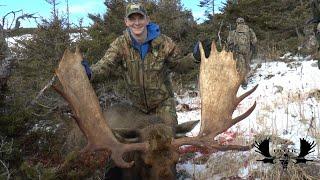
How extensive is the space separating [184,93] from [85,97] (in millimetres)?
9803

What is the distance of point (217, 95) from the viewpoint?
5035 millimetres

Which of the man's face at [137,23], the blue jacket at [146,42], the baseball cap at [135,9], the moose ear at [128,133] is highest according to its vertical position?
the baseball cap at [135,9]

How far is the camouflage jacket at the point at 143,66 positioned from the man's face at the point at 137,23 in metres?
0.16

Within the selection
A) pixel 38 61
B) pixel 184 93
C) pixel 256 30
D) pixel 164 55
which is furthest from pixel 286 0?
pixel 164 55

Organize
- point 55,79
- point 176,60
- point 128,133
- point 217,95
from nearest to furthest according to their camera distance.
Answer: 1. point 217,95
2. point 128,133
3. point 176,60
4. point 55,79

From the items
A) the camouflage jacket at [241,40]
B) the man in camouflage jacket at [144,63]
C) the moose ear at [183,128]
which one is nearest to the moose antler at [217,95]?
the moose ear at [183,128]

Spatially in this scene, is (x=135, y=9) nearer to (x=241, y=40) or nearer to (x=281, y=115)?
(x=281, y=115)

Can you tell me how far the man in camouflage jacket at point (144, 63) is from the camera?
595 cm

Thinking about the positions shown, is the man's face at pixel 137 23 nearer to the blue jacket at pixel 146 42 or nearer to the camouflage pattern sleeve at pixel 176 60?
the blue jacket at pixel 146 42

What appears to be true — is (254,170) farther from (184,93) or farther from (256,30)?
(256,30)

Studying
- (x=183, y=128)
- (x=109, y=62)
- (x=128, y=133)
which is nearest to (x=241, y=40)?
(x=109, y=62)

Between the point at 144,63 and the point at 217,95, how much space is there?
129cm

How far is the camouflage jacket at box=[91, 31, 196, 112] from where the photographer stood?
6027 mm

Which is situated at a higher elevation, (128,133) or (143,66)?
(143,66)
